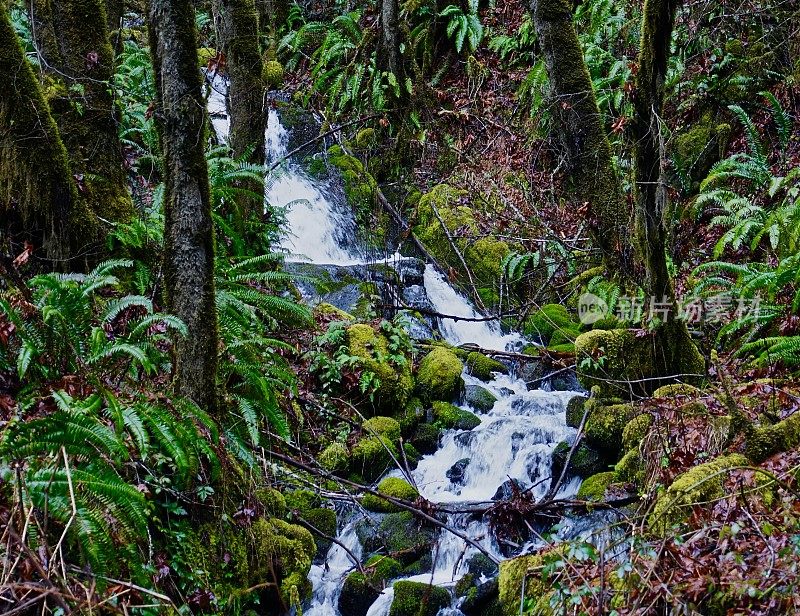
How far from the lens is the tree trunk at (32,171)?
497 cm

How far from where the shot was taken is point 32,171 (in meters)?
5.07

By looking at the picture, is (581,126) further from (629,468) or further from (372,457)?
(372,457)

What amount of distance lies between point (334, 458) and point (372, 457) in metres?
0.45

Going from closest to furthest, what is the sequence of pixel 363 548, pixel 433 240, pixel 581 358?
pixel 363 548 < pixel 581 358 < pixel 433 240

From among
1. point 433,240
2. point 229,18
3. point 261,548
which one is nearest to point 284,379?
point 261,548

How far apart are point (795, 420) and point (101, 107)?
19.5 ft

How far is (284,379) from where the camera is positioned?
16.7 feet

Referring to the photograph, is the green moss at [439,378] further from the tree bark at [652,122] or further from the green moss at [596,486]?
the tree bark at [652,122]

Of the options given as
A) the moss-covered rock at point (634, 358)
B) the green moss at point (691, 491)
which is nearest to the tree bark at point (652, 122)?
the moss-covered rock at point (634, 358)

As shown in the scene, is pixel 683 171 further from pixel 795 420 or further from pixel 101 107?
pixel 101 107

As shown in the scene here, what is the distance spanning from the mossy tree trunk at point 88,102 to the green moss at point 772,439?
5.13 metres

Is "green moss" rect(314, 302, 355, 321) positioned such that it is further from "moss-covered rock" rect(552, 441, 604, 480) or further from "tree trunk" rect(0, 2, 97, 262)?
"tree trunk" rect(0, 2, 97, 262)

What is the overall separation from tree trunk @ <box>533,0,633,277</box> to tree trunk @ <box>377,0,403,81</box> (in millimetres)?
6026

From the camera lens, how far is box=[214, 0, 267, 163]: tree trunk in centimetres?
773
